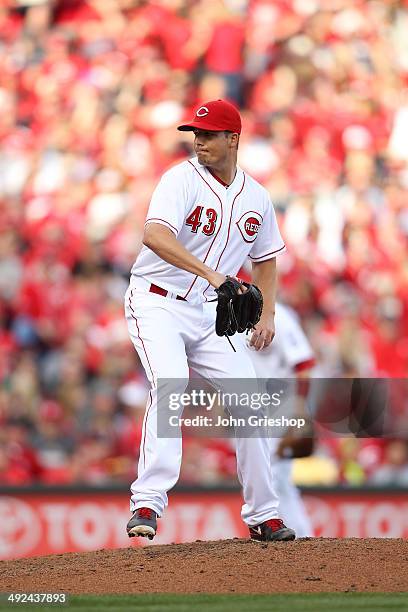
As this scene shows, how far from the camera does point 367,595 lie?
4648 mm

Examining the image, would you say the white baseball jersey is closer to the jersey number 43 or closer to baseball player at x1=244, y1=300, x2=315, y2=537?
the jersey number 43

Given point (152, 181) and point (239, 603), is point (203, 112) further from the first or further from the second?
point (152, 181)

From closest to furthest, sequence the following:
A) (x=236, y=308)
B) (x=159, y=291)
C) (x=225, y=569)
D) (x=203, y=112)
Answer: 1. (x=225, y=569)
2. (x=236, y=308)
3. (x=203, y=112)
4. (x=159, y=291)

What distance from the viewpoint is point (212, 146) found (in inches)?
209

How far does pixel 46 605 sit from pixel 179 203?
68.9 inches

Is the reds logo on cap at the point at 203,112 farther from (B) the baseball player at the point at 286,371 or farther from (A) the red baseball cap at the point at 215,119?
(B) the baseball player at the point at 286,371

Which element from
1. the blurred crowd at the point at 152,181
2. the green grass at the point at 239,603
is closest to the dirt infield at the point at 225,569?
the green grass at the point at 239,603

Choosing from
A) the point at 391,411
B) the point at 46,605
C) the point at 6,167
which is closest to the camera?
the point at 46,605

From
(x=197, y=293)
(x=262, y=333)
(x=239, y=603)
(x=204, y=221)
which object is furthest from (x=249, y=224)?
(x=239, y=603)

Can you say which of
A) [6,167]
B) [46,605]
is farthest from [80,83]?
[46,605]

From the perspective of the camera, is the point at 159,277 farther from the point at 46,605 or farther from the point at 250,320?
the point at 46,605

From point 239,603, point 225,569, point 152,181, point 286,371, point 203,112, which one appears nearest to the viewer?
point 239,603

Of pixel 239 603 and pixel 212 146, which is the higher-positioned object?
pixel 212 146

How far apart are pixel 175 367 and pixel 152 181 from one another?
6571 mm
